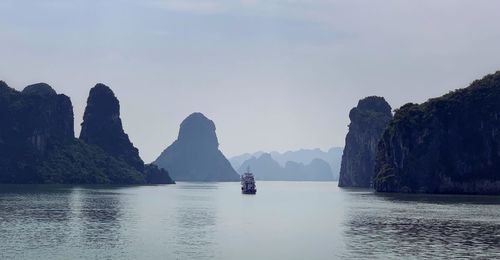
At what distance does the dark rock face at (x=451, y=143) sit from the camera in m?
177

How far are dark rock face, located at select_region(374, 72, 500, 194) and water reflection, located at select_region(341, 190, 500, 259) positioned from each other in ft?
261

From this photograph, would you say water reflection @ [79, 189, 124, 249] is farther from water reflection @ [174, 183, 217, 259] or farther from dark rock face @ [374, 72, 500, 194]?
dark rock face @ [374, 72, 500, 194]

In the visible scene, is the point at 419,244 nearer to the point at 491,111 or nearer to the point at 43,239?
the point at 43,239

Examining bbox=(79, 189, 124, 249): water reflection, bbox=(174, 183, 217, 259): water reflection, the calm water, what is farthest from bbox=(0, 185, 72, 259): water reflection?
bbox=(174, 183, 217, 259): water reflection

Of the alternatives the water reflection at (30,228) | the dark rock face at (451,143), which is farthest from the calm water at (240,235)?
the dark rock face at (451,143)

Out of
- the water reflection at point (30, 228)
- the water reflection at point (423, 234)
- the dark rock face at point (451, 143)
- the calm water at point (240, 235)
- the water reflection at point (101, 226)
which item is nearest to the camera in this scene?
the calm water at point (240, 235)

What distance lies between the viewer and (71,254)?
50469 millimetres

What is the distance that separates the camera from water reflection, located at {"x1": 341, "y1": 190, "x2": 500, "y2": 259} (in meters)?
54.3

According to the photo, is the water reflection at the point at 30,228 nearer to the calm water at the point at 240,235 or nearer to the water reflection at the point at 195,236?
the calm water at the point at 240,235

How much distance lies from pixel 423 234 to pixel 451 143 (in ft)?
417

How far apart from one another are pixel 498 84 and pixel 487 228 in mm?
115617

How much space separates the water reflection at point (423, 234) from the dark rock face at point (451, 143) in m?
79.6

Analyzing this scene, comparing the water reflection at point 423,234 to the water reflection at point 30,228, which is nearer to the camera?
the water reflection at point 423,234

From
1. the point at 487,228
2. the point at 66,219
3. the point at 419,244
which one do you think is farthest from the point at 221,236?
the point at 487,228
